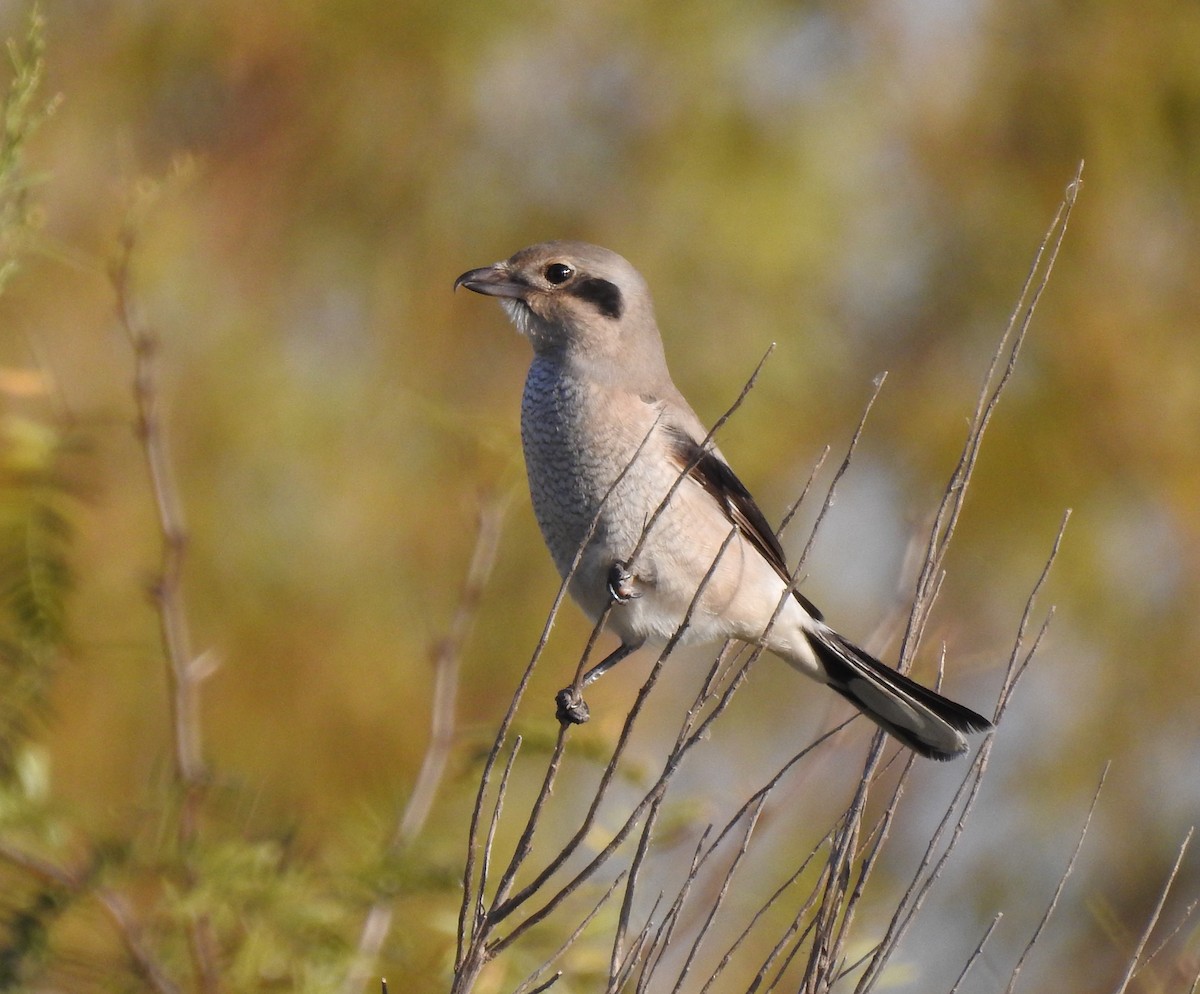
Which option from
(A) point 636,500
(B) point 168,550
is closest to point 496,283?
(A) point 636,500

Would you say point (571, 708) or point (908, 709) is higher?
point (908, 709)

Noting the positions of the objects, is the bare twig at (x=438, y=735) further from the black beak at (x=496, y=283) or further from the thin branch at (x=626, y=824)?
the thin branch at (x=626, y=824)

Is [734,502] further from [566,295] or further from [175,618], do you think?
[175,618]

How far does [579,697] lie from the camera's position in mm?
2844

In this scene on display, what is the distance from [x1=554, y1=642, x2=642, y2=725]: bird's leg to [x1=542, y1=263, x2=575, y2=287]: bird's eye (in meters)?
0.83

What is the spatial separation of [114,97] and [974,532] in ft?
12.2

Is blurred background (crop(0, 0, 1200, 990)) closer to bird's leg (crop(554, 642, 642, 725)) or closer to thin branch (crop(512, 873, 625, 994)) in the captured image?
bird's leg (crop(554, 642, 642, 725))

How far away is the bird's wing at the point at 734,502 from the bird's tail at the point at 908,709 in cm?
20

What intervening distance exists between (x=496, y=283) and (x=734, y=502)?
73 cm

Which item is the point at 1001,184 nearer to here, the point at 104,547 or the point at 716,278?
the point at 716,278

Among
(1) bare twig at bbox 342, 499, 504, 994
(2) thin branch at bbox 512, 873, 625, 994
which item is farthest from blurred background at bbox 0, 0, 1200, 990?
(2) thin branch at bbox 512, 873, 625, 994

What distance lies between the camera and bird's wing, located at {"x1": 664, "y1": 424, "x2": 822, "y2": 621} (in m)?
3.32

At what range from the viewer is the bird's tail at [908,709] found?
2.94 m

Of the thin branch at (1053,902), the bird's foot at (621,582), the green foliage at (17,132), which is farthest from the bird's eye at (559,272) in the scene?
the thin branch at (1053,902)
